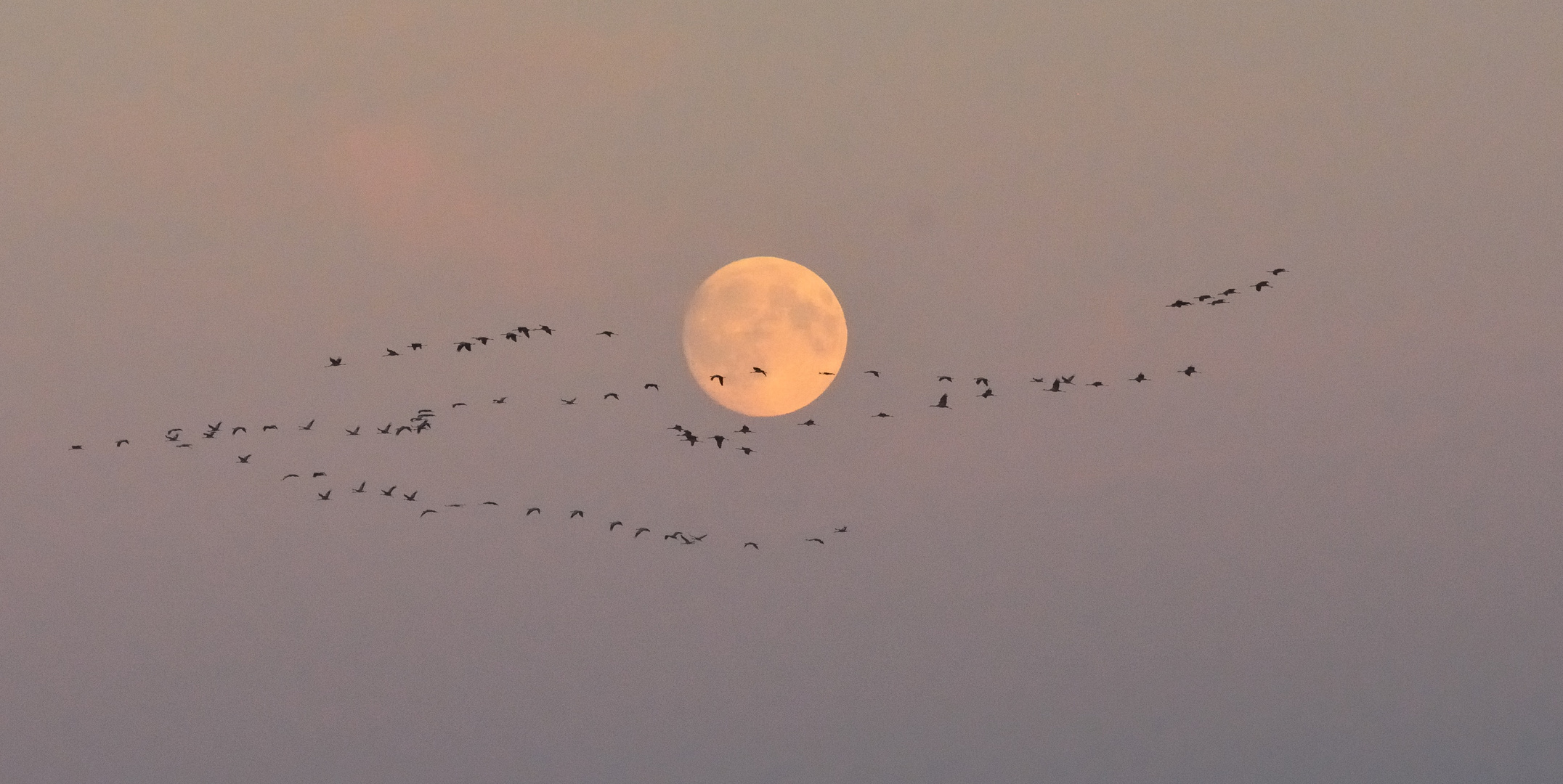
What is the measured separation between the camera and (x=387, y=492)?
3723 inches

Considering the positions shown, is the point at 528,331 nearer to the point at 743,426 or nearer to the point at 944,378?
the point at 743,426

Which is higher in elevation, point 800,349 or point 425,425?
point 800,349

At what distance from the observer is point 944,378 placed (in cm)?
9969

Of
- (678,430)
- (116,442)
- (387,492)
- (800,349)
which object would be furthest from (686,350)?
(116,442)

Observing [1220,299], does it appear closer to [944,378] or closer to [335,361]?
[944,378]

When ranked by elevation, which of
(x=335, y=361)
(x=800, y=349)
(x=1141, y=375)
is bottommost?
(x=1141, y=375)

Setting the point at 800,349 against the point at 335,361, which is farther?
the point at 800,349

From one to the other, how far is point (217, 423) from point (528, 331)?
64.1 feet

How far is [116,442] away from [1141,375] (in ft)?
191

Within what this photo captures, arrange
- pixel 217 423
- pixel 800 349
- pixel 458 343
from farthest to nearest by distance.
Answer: pixel 800 349, pixel 217 423, pixel 458 343

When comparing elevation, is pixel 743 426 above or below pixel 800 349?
below

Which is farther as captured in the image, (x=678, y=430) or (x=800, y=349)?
(x=800, y=349)

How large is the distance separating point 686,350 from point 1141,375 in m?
40.1

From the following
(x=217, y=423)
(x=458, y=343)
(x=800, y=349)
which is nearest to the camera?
(x=458, y=343)
